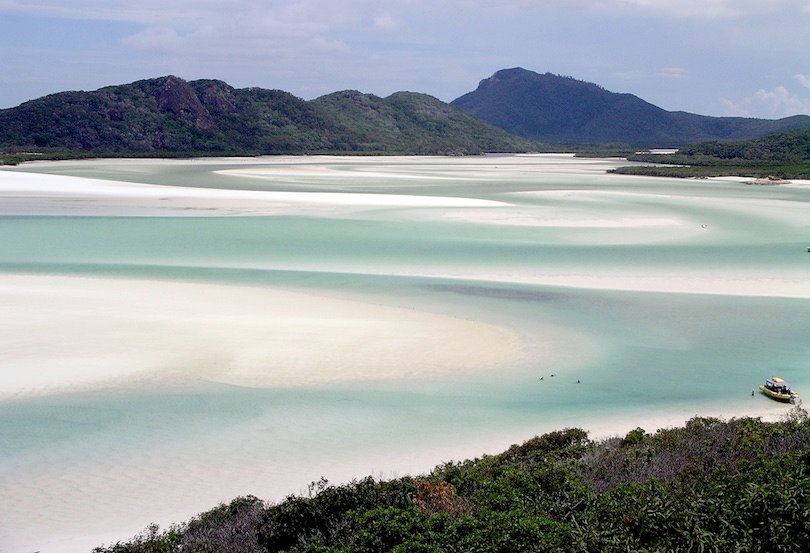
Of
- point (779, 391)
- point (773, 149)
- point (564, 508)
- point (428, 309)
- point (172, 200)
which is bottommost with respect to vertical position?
point (779, 391)

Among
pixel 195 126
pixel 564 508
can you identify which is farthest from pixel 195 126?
pixel 564 508

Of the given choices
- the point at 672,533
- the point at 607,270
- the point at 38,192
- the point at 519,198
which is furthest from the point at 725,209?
the point at 672,533

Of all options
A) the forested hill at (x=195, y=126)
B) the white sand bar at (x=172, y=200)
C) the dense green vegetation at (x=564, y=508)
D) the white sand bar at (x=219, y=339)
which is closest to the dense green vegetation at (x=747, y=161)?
the white sand bar at (x=172, y=200)

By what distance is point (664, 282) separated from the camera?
19938 millimetres

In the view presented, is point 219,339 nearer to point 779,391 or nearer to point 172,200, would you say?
point 779,391

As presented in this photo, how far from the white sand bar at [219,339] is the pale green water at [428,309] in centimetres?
63

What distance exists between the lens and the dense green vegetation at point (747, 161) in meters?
→ 66.2

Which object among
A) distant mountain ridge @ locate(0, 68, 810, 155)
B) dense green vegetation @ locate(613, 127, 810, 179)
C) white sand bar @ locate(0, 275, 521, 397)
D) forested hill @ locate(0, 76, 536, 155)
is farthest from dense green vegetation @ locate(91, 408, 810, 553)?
forested hill @ locate(0, 76, 536, 155)

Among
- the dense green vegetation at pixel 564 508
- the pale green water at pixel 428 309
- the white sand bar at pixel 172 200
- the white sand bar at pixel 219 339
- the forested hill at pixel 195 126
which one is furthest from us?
the forested hill at pixel 195 126

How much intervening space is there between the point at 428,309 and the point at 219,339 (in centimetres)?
423

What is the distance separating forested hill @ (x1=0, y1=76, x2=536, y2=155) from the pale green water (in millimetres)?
77069

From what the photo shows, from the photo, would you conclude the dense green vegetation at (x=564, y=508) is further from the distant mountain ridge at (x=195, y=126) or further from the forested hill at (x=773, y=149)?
the distant mountain ridge at (x=195, y=126)

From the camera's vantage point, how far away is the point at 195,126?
119 meters

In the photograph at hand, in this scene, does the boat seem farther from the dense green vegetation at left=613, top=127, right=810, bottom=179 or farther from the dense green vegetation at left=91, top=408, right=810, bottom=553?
the dense green vegetation at left=613, top=127, right=810, bottom=179
